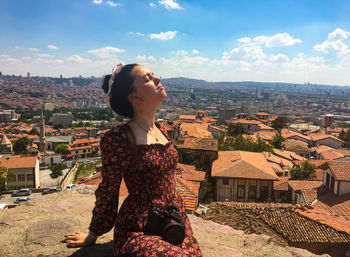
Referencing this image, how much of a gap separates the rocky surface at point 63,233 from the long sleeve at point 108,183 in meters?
0.38

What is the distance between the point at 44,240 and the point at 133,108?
160 cm

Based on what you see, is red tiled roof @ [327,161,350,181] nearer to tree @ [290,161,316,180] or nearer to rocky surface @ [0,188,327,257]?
tree @ [290,161,316,180]

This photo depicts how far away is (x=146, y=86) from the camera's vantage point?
2.22 m

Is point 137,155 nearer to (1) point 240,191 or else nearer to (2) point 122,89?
(2) point 122,89

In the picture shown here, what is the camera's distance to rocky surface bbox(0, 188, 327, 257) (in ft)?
8.21

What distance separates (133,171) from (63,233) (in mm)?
1347

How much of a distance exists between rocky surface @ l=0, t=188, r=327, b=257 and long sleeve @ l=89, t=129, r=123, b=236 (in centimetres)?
38

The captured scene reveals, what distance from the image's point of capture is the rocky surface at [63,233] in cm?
250

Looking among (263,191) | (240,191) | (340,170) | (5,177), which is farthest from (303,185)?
(5,177)

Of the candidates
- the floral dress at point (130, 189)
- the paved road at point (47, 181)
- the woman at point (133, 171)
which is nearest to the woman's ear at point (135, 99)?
the woman at point (133, 171)

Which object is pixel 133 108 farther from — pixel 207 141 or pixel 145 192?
pixel 207 141

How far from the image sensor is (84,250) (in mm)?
2406

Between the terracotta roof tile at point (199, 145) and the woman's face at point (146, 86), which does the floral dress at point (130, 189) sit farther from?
the terracotta roof tile at point (199, 145)

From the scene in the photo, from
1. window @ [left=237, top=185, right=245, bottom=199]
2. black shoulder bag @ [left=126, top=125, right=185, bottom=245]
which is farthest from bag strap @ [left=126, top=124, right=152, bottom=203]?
window @ [left=237, top=185, right=245, bottom=199]
